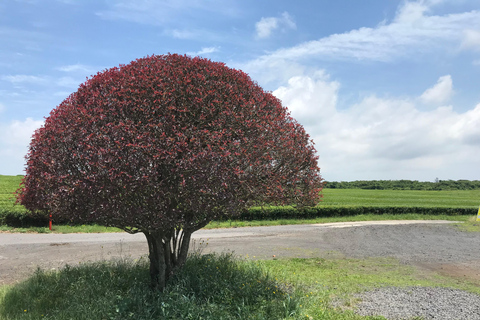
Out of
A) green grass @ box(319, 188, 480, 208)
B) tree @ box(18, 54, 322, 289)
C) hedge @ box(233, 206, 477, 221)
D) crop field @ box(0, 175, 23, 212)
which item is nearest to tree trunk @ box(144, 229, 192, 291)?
tree @ box(18, 54, 322, 289)

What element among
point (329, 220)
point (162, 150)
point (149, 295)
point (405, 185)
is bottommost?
point (329, 220)

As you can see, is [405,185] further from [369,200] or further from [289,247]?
[289,247]

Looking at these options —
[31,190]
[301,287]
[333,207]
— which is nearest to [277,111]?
[301,287]

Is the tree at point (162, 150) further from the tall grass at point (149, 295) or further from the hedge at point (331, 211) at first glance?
the hedge at point (331, 211)

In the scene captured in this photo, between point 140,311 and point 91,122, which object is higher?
point 91,122

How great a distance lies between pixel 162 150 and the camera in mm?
5434

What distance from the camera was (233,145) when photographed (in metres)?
5.81

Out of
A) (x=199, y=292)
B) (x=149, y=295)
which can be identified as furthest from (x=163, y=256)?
(x=199, y=292)

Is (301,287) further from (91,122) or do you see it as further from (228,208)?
(91,122)

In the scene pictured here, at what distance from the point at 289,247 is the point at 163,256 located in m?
6.94

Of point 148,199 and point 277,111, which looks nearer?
point 148,199

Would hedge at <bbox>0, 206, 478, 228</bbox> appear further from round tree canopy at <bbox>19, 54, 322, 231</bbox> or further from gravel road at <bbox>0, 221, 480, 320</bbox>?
round tree canopy at <bbox>19, 54, 322, 231</bbox>

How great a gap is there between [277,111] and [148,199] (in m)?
3.10

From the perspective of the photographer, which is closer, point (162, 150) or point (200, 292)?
point (162, 150)
